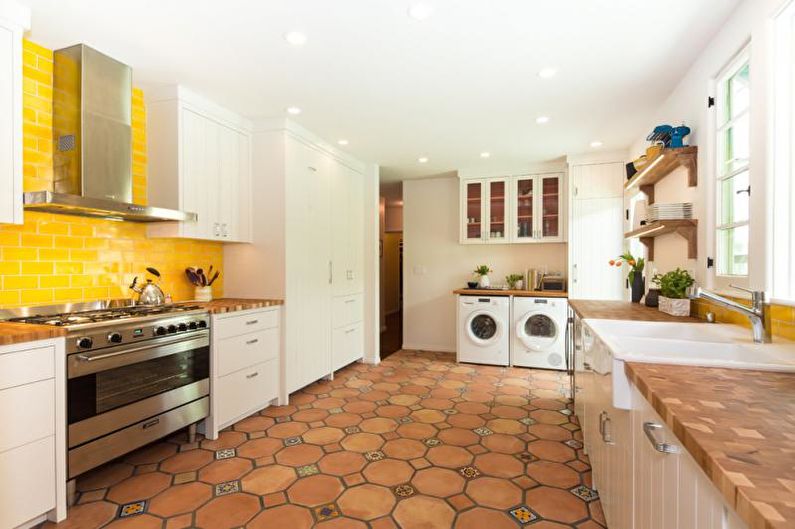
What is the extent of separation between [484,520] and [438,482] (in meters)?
0.37

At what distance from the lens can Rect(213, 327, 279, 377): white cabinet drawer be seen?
2.82 m

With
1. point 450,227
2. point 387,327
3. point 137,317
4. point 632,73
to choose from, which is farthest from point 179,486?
point 387,327

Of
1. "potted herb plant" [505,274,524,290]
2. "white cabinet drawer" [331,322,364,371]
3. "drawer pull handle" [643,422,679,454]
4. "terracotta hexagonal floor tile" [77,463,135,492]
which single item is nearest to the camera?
"drawer pull handle" [643,422,679,454]

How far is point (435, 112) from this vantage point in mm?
3258

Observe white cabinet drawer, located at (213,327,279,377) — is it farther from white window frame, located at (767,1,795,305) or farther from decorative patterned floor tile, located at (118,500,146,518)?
white window frame, located at (767,1,795,305)

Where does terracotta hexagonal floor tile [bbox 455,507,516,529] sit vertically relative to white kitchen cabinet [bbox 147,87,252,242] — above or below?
below

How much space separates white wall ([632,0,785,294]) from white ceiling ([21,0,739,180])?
102 millimetres

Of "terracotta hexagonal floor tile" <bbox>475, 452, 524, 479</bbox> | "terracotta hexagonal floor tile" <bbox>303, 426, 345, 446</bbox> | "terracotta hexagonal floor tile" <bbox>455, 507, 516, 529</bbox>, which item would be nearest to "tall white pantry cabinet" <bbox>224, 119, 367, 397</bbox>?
"terracotta hexagonal floor tile" <bbox>303, 426, 345, 446</bbox>

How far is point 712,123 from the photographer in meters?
2.24

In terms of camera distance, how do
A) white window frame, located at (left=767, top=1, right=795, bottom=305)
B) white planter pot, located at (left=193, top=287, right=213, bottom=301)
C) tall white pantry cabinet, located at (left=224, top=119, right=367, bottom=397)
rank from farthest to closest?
tall white pantry cabinet, located at (left=224, top=119, right=367, bottom=397)
white planter pot, located at (left=193, top=287, right=213, bottom=301)
white window frame, located at (left=767, top=1, right=795, bottom=305)

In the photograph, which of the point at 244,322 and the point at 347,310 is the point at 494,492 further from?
the point at 347,310

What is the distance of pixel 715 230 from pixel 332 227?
3084 millimetres

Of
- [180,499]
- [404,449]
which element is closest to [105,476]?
[180,499]

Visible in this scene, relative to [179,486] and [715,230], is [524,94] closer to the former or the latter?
[715,230]
